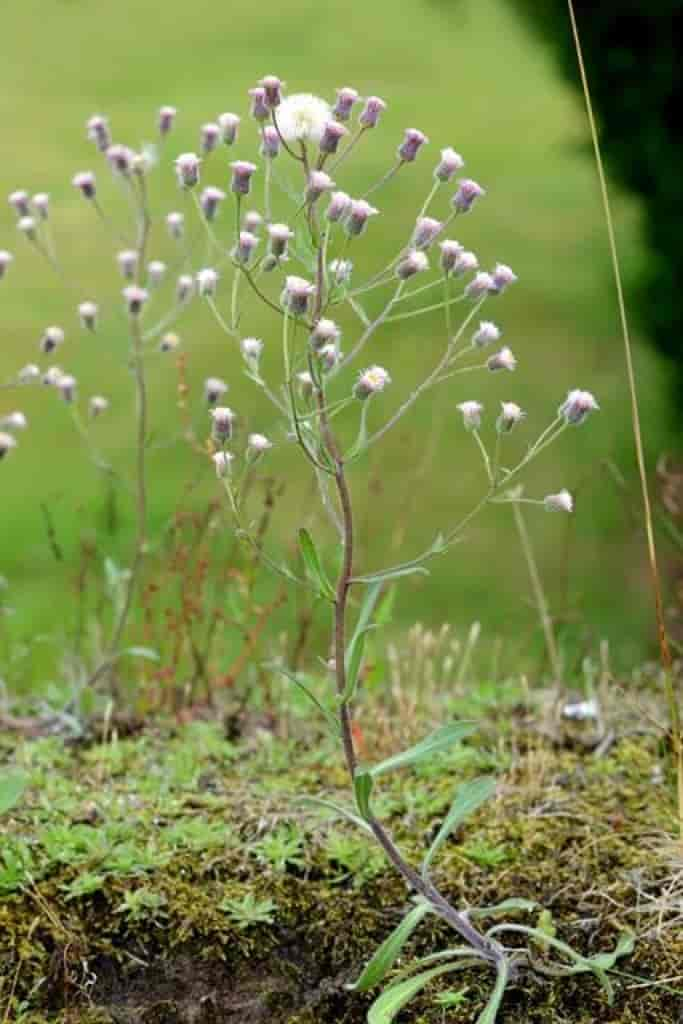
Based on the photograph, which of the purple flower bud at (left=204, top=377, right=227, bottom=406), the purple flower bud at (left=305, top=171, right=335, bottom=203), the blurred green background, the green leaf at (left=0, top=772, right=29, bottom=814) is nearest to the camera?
the purple flower bud at (left=305, top=171, right=335, bottom=203)

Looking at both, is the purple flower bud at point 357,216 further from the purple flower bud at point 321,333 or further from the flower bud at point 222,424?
the flower bud at point 222,424

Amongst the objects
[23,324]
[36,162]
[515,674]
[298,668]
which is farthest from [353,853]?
[36,162]

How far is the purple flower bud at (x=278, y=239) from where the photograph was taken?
176 centimetres

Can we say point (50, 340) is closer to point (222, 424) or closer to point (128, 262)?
point (128, 262)

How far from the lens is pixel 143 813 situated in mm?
2574

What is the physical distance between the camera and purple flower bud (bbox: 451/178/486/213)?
186 centimetres

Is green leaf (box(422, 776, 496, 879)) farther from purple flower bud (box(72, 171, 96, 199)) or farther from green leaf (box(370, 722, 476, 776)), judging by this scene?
purple flower bud (box(72, 171, 96, 199))

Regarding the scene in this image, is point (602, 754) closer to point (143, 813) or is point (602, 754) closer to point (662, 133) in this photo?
point (143, 813)

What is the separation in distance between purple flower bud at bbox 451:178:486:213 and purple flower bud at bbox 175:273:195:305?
1287 millimetres

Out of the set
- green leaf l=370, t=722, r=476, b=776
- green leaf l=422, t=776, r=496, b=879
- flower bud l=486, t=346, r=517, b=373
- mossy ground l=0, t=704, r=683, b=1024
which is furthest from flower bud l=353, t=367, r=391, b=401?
mossy ground l=0, t=704, r=683, b=1024

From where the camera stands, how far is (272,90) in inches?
69.2

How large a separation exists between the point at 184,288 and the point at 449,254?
1500 mm

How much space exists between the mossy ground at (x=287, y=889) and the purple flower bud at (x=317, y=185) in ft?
4.07

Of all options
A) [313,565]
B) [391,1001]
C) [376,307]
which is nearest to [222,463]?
[313,565]
